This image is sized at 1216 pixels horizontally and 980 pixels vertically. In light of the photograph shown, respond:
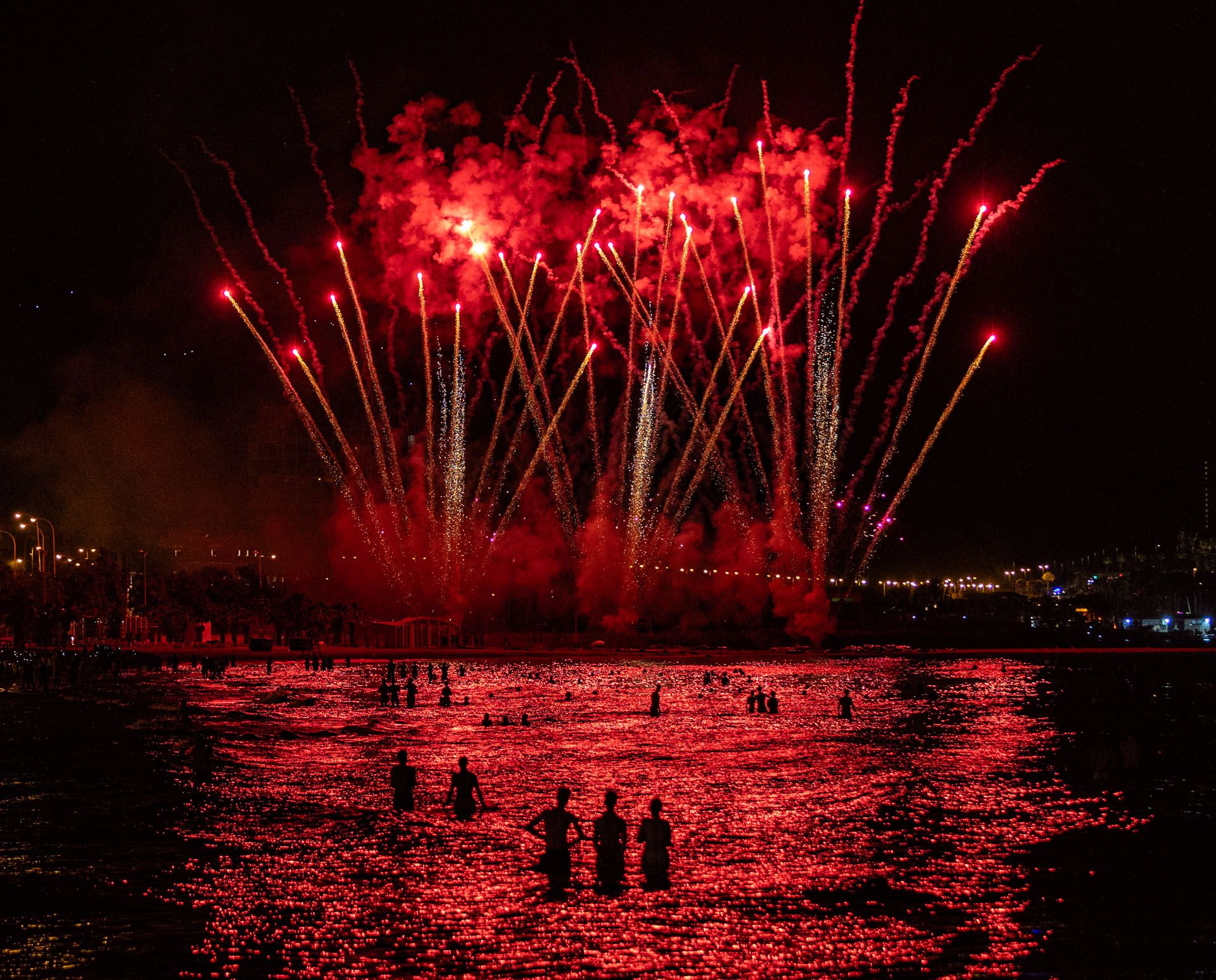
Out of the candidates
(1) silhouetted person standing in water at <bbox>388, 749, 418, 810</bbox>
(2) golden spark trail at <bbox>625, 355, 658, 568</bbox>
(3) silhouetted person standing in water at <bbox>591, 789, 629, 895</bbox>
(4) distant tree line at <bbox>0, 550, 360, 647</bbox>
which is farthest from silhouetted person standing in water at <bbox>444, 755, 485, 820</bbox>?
(4) distant tree line at <bbox>0, 550, 360, 647</bbox>

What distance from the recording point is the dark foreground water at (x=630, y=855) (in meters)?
10.5

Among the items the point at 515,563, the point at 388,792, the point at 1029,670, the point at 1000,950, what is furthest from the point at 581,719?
the point at 515,563

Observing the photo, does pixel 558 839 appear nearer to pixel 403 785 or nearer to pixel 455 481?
pixel 403 785

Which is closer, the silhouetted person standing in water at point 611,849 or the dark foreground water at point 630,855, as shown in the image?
the dark foreground water at point 630,855

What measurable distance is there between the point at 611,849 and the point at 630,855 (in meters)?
1.71

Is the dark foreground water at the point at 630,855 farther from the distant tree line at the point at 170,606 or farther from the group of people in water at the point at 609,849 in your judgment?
the distant tree line at the point at 170,606

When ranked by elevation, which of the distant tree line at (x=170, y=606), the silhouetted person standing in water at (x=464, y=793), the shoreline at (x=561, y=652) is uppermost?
the distant tree line at (x=170, y=606)

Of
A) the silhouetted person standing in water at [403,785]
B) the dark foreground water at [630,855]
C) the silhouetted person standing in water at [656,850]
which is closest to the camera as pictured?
the dark foreground water at [630,855]

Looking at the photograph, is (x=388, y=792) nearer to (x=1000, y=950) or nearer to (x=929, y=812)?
(x=929, y=812)

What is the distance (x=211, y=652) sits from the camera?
2564 inches

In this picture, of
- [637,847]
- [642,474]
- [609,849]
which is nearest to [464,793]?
[637,847]

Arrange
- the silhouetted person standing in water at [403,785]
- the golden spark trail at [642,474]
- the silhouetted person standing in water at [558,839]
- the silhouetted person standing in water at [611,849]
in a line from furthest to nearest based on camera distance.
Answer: the golden spark trail at [642,474] → the silhouetted person standing in water at [403,785] → the silhouetted person standing in water at [558,839] → the silhouetted person standing in water at [611,849]

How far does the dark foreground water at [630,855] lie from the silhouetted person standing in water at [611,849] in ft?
0.87

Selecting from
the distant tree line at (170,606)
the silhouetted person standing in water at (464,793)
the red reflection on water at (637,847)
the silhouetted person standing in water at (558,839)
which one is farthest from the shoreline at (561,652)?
the silhouetted person standing in water at (558,839)
